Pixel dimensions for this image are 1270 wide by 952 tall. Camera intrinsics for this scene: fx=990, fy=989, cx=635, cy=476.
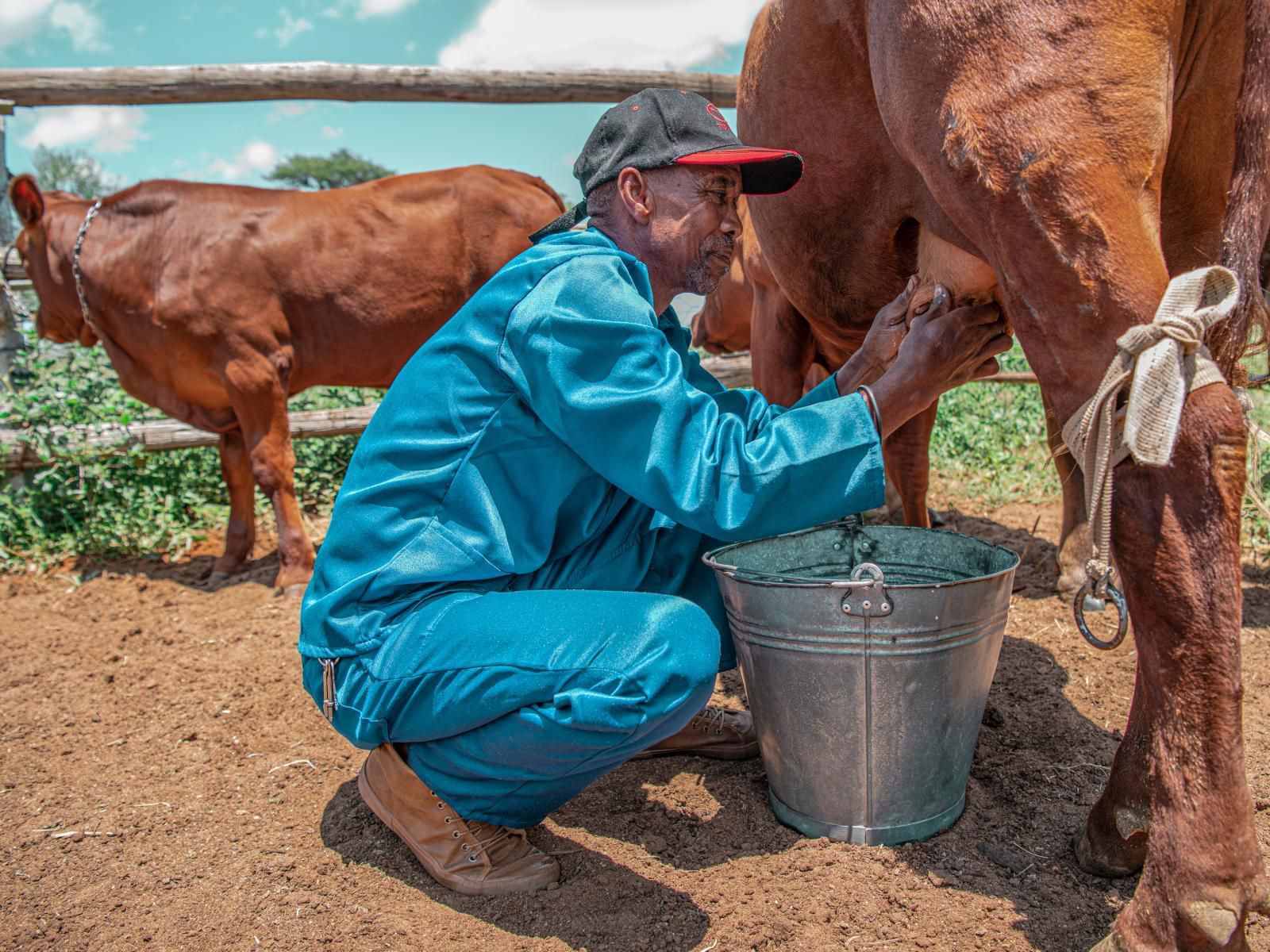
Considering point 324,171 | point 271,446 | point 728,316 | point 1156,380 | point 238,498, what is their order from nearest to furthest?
point 1156,380 → point 271,446 → point 238,498 → point 728,316 → point 324,171

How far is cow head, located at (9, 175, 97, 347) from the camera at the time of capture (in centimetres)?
503

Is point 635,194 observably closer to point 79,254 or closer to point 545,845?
point 545,845

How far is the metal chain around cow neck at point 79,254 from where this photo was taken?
497 centimetres

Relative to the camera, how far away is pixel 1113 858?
1.89 meters

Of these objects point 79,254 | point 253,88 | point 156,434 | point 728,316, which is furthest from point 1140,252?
point 156,434

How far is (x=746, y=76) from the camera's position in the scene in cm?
274

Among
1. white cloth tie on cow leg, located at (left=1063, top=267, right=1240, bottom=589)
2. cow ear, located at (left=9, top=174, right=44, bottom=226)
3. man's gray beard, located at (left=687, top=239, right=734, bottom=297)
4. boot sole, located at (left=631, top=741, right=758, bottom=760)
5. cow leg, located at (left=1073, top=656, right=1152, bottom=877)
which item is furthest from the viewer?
cow ear, located at (left=9, top=174, right=44, bottom=226)

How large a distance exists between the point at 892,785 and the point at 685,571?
0.67 m

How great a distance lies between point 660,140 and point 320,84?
4194 mm

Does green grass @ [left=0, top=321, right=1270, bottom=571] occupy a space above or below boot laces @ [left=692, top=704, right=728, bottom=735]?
below

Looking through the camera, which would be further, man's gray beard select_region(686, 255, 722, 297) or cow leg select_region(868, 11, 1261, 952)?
man's gray beard select_region(686, 255, 722, 297)

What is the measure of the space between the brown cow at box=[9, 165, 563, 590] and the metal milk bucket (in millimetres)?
3256

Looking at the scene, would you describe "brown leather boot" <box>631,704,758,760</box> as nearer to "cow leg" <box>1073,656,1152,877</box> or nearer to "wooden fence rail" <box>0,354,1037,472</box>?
"cow leg" <box>1073,656,1152,877</box>

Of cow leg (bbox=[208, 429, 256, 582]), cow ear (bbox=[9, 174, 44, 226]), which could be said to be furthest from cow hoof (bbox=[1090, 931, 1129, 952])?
cow ear (bbox=[9, 174, 44, 226])
